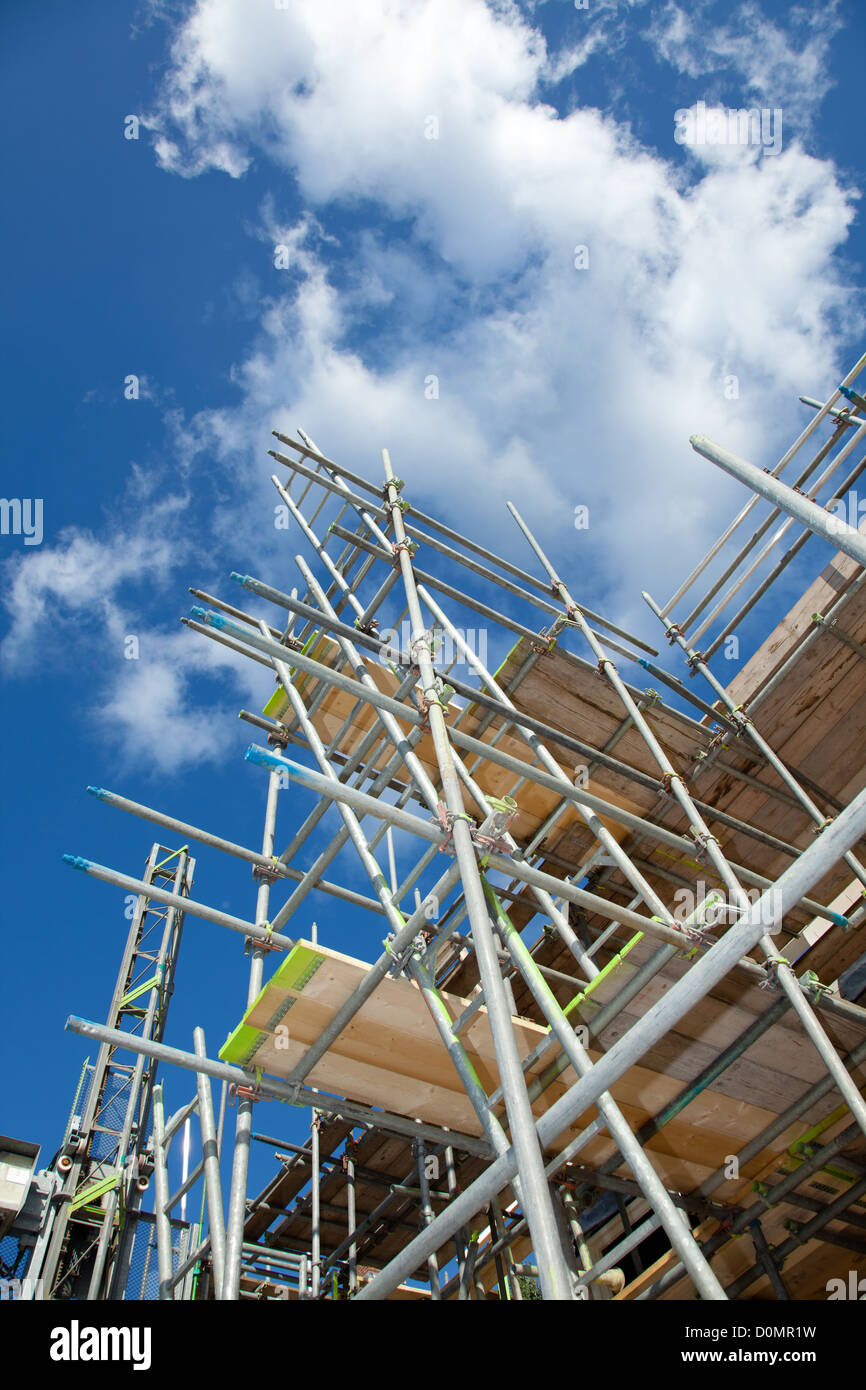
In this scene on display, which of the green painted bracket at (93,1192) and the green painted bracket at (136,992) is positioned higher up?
the green painted bracket at (136,992)

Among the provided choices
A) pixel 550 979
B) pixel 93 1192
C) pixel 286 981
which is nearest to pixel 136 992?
pixel 93 1192

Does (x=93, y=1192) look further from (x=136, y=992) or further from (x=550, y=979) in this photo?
(x=550, y=979)

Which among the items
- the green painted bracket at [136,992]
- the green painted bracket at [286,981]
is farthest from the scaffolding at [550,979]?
the green painted bracket at [136,992]

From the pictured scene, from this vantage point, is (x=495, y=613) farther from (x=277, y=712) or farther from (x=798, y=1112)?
(x=798, y=1112)

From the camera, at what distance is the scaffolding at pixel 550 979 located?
431cm

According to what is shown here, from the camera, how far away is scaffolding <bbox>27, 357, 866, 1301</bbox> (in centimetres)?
431

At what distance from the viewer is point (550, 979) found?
8.38 metres

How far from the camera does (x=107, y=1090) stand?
545 inches

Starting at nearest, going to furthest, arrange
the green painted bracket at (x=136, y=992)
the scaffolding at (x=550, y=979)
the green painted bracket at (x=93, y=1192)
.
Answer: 1. the scaffolding at (x=550, y=979)
2. the green painted bracket at (x=93, y=1192)
3. the green painted bracket at (x=136, y=992)

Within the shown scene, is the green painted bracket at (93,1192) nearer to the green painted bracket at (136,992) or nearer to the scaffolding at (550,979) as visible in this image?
the scaffolding at (550,979)
